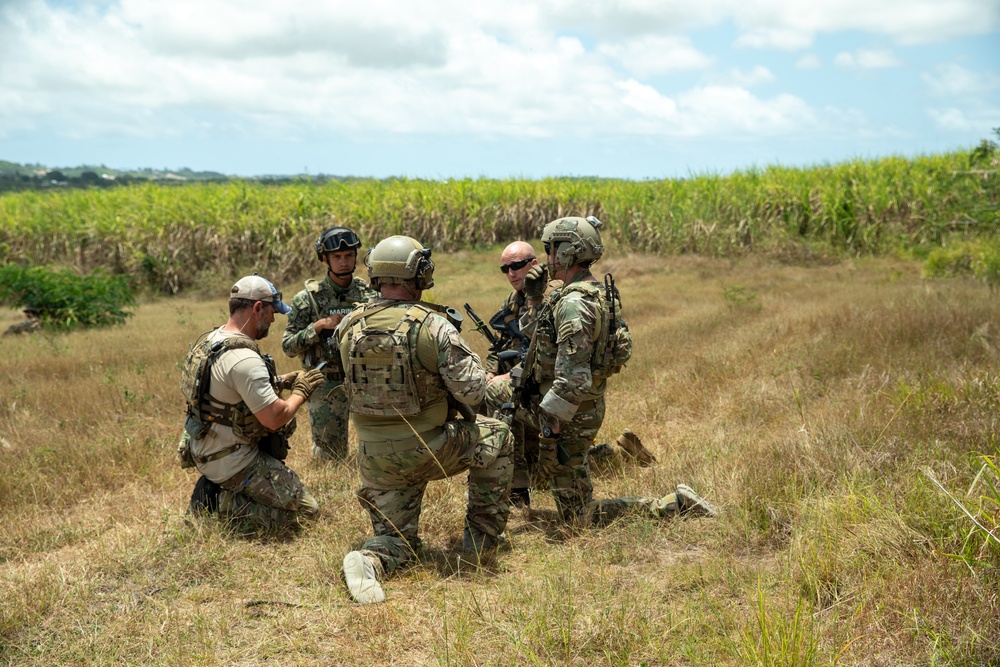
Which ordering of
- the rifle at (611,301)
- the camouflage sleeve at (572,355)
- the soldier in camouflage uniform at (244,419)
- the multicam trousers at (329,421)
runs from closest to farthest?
1. the camouflage sleeve at (572,355)
2. the soldier in camouflage uniform at (244,419)
3. the rifle at (611,301)
4. the multicam trousers at (329,421)

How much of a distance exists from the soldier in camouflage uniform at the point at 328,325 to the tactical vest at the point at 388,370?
1832 mm

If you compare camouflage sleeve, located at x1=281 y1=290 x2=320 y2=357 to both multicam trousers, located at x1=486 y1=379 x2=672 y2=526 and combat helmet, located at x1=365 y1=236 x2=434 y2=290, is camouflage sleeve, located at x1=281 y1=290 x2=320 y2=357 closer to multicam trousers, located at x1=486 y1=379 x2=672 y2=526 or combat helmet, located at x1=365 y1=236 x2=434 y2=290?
combat helmet, located at x1=365 y1=236 x2=434 y2=290

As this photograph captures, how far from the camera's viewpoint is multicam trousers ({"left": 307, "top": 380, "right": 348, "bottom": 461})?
6.39m

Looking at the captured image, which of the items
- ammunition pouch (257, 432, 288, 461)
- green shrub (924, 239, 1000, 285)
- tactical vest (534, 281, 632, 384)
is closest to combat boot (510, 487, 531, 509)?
tactical vest (534, 281, 632, 384)

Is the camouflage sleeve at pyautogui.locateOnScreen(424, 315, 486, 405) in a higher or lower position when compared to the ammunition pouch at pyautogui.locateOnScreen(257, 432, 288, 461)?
higher

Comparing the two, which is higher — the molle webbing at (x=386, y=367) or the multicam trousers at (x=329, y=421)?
the molle webbing at (x=386, y=367)

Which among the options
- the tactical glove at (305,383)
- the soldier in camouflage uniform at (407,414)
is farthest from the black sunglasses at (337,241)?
the soldier in camouflage uniform at (407,414)

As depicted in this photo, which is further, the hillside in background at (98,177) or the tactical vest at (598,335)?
the hillside in background at (98,177)

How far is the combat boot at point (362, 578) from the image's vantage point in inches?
152

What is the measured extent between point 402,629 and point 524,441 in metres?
2.11

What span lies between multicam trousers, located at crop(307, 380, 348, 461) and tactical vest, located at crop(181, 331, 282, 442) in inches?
57.1

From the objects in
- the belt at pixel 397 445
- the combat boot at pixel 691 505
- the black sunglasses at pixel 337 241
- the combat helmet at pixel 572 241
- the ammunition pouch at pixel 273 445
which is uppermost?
the combat helmet at pixel 572 241

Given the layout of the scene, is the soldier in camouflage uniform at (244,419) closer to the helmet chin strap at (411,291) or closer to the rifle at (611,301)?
the helmet chin strap at (411,291)

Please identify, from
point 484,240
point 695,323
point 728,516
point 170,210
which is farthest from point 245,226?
point 728,516
